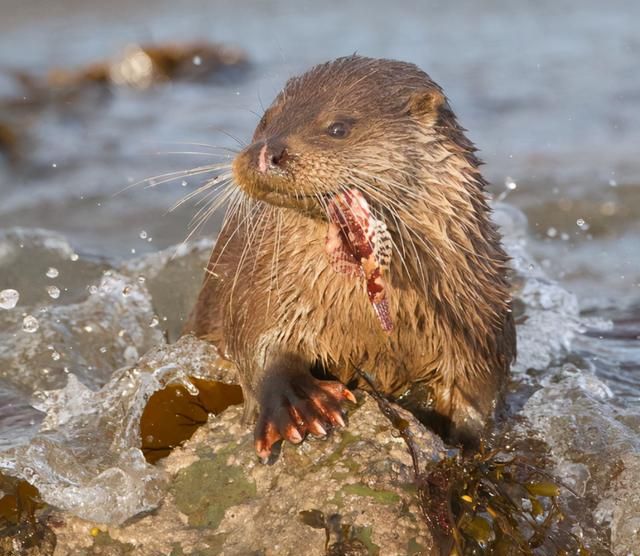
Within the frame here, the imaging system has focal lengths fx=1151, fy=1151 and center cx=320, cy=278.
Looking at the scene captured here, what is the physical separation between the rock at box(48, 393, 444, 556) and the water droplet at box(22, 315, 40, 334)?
4.83 ft

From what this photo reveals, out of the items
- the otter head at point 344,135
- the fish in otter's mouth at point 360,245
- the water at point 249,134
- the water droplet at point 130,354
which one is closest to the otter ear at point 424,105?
the otter head at point 344,135

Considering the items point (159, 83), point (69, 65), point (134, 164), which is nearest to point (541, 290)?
point (134, 164)

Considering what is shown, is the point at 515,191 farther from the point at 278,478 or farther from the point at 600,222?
the point at 278,478

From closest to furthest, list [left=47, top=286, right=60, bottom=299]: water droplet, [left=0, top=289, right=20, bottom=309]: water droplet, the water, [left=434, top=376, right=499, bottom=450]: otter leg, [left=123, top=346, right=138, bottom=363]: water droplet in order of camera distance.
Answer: [left=434, top=376, right=499, bottom=450]: otter leg, the water, [left=123, top=346, right=138, bottom=363]: water droplet, [left=0, top=289, right=20, bottom=309]: water droplet, [left=47, top=286, right=60, bottom=299]: water droplet

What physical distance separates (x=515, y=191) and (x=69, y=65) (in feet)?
17.8

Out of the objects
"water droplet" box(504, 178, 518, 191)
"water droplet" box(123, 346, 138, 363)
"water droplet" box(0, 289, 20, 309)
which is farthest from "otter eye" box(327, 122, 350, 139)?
"water droplet" box(504, 178, 518, 191)

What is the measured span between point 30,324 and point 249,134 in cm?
462

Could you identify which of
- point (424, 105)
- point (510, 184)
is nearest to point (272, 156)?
point (424, 105)

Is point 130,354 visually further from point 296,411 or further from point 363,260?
point 363,260

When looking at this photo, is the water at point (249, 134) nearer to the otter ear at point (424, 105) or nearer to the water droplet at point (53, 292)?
the water droplet at point (53, 292)

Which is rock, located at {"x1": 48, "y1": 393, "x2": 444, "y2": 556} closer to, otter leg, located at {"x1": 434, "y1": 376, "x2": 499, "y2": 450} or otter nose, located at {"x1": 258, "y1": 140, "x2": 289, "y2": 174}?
otter leg, located at {"x1": 434, "y1": 376, "x2": 499, "y2": 450}

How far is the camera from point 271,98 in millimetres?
9312

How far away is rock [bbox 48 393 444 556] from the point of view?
259 centimetres

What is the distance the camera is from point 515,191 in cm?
755
